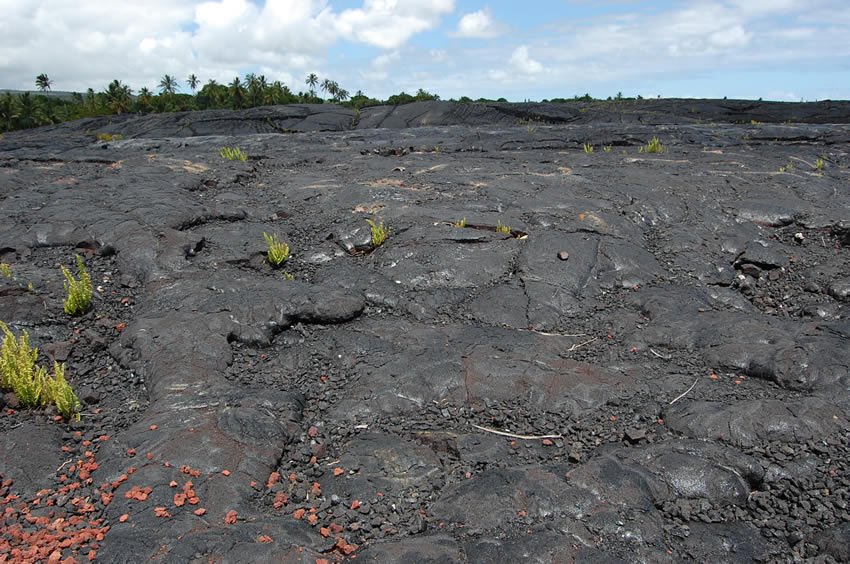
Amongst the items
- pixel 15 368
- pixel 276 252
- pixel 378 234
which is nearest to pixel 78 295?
pixel 15 368

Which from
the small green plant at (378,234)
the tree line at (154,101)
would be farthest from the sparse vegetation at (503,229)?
the tree line at (154,101)

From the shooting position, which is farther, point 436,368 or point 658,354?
point 658,354

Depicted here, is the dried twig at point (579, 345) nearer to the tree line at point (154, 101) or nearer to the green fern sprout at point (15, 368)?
the green fern sprout at point (15, 368)

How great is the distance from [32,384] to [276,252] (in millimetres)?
3279

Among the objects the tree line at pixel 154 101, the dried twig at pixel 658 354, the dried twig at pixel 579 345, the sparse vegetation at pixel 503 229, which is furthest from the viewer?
the tree line at pixel 154 101

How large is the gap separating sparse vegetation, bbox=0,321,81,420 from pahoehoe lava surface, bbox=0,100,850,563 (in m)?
0.18

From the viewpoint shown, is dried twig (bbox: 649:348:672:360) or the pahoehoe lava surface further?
dried twig (bbox: 649:348:672:360)

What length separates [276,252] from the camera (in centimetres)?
769

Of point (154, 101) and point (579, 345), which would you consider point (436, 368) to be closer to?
point (579, 345)

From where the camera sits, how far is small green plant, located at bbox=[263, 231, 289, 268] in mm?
7671

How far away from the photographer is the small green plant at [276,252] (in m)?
7.67

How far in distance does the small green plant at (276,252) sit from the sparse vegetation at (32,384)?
9.72 ft

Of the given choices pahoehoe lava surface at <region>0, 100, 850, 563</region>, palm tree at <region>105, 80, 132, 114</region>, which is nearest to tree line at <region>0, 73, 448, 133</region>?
palm tree at <region>105, 80, 132, 114</region>

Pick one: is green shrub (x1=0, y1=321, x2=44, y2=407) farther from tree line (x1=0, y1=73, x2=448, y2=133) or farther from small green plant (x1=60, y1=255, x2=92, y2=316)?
tree line (x1=0, y1=73, x2=448, y2=133)
